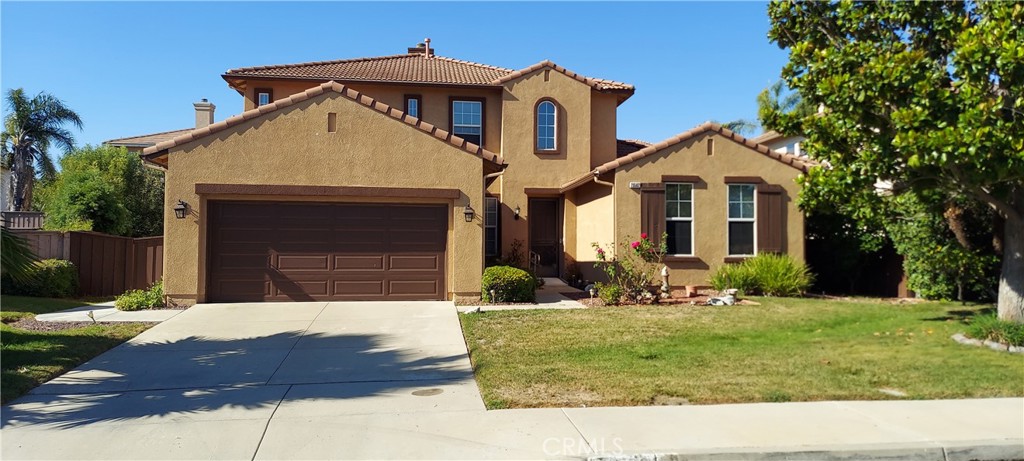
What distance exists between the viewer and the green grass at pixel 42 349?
7.28 metres

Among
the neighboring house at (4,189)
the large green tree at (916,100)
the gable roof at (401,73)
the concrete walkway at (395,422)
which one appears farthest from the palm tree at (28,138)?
the large green tree at (916,100)

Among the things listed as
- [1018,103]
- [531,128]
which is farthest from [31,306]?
[1018,103]

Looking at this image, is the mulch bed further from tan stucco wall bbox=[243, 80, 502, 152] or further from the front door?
the front door

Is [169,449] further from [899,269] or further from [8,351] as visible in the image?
[899,269]

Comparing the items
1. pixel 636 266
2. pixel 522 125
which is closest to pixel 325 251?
pixel 636 266

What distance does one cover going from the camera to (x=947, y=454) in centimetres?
541

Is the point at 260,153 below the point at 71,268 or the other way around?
the other way around

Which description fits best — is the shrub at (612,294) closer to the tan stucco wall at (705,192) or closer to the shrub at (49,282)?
the tan stucco wall at (705,192)

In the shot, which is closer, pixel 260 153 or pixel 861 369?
pixel 861 369

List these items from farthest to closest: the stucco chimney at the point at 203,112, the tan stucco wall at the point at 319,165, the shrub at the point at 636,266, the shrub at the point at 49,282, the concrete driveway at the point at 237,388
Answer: the stucco chimney at the point at 203,112 < the shrub at the point at 49,282 < the shrub at the point at 636,266 < the tan stucco wall at the point at 319,165 < the concrete driveway at the point at 237,388

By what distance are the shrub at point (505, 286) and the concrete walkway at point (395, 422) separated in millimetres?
4804

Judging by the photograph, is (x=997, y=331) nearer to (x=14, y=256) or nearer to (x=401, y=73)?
(x=14, y=256)

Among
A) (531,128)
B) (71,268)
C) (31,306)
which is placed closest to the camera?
(31,306)

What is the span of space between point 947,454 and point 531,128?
13.9 m
